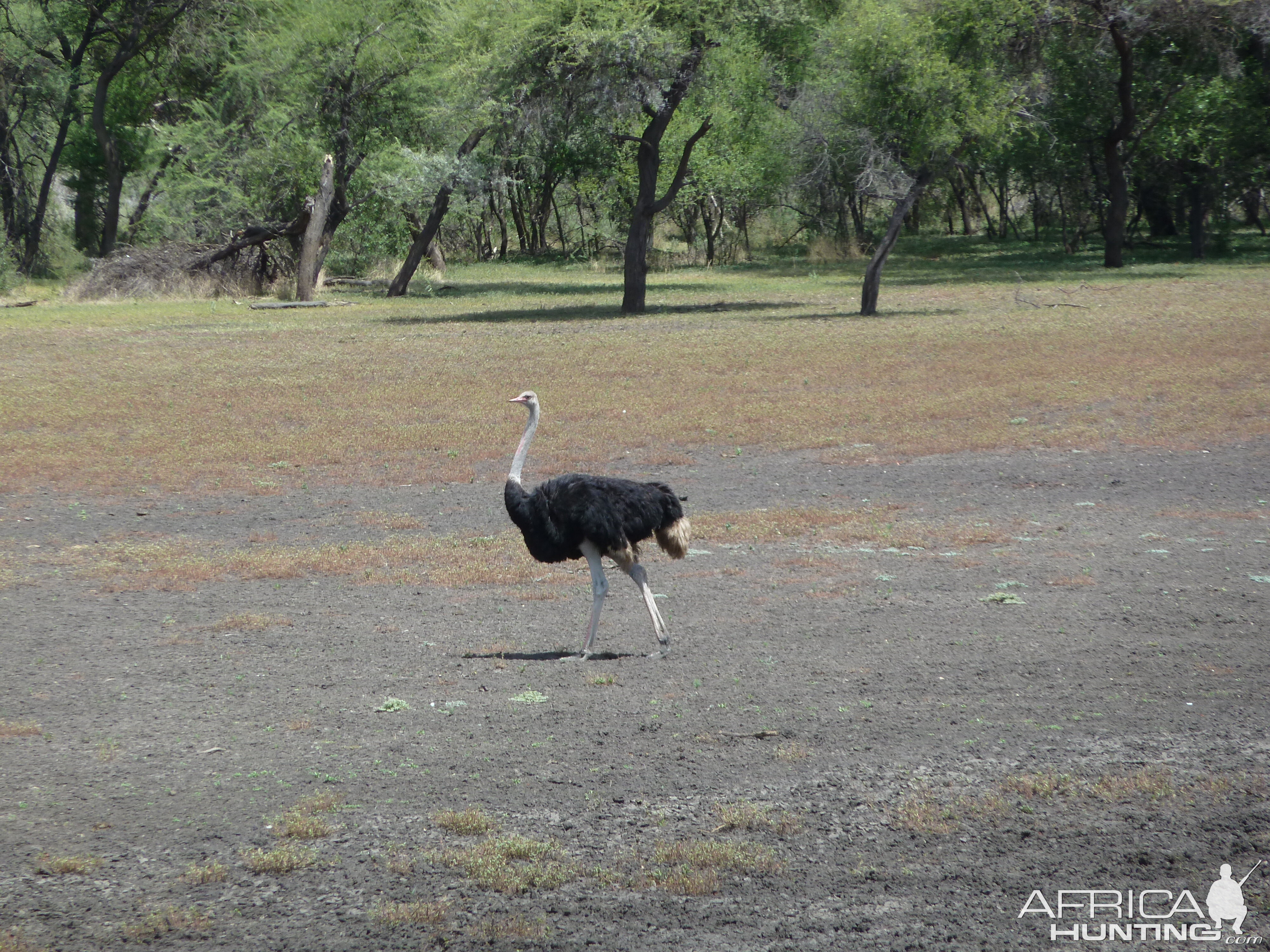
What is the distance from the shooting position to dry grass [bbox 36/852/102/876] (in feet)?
16.4

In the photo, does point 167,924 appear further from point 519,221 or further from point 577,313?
point 519,221

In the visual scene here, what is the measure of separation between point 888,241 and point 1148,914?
2544 centimetres

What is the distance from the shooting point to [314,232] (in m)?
35.9

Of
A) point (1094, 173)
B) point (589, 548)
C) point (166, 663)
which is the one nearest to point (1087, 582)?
point (589, 548)

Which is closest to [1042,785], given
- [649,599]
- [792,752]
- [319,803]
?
[792,752]

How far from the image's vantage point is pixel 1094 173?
44.4m

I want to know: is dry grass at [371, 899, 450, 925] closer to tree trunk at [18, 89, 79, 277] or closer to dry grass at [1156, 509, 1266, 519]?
dry grass at [1156, 509, 1266, 519]

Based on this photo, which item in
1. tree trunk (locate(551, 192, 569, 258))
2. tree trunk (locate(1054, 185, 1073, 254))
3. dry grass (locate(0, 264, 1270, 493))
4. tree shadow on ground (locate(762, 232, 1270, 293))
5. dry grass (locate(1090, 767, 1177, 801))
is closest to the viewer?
dry grass (locate(1090, 767, 1177, 801))

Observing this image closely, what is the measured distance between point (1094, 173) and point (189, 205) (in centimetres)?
3049

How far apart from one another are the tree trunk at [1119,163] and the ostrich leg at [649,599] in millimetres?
34571

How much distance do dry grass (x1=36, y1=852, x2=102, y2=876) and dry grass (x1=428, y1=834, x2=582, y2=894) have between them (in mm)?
1342

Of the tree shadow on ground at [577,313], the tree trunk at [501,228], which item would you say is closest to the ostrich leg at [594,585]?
the tree shadow on ground at [577,313]

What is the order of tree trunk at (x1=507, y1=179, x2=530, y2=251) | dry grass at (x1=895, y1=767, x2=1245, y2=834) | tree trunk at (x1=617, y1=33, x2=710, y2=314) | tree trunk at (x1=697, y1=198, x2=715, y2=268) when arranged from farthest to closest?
tree trunk at (x1=507, y1=179, x2=530, y2=251), tree trunk at (x1=697, y1=198, x2=715, y2=268), tree trunk at (x1=617, y1=33, x2=710, y2=314), dry grass at (x1=895, y1=767, x2=1245, y2=834)

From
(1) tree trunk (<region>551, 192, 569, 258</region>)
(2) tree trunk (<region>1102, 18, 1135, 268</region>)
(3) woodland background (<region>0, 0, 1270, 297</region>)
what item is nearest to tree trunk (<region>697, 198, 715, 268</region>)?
(3) woodland background (<region>0, 0, 1270, 297</region>)
